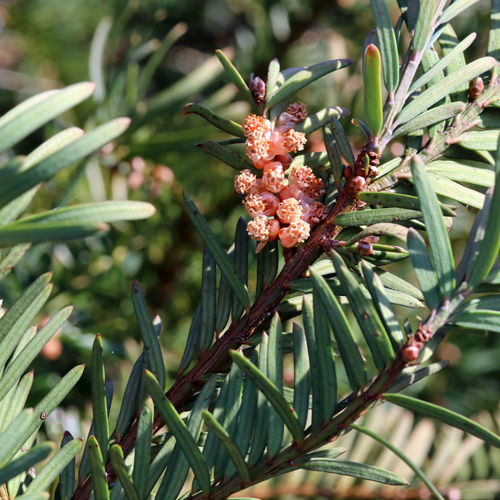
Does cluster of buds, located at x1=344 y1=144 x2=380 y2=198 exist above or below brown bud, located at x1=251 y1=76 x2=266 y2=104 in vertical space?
below

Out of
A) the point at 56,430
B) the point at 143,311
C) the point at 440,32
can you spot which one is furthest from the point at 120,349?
the point at 440,32

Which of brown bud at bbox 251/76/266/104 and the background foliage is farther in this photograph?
the background foliage

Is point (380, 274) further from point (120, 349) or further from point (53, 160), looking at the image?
point (120, 349)

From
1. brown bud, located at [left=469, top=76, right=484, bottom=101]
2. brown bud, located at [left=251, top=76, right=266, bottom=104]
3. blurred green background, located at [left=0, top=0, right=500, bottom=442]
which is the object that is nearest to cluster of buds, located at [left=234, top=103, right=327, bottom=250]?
brown bud, located at [left=251, top=76, right=266, bottom=104]

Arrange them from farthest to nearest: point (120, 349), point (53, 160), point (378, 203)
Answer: point (120, 349) → point (378, 203) → point (53, 160)

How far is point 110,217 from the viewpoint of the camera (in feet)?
0.72

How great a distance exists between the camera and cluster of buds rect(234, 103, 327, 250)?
33 cm

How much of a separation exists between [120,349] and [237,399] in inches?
16.3

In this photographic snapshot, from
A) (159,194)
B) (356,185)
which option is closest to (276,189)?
(356,185)

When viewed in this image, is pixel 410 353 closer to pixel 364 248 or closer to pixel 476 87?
pixel 364 248

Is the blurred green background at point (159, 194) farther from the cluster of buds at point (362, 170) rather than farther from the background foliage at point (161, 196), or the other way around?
the cluster of buds at point (362, 170)

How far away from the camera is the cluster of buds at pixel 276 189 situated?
0.33 m

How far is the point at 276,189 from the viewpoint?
342 mm

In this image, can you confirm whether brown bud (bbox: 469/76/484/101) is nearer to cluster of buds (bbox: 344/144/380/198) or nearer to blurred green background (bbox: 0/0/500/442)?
cluster of buds (bbox: 344/144/380/198)
